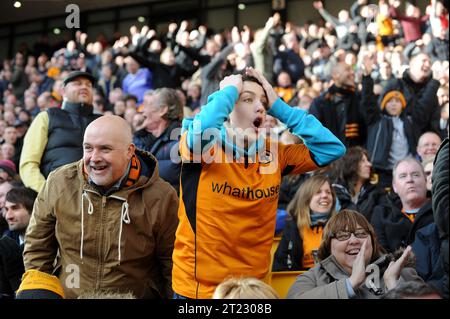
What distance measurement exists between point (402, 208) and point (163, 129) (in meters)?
1.98

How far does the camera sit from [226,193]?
3.46 m

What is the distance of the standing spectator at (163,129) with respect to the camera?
5.34 meters

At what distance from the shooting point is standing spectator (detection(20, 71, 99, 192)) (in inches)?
230

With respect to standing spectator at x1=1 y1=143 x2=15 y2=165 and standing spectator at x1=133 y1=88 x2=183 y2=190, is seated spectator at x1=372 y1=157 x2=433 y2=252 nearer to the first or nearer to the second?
standing spectator at x1=133 y1=88 x2=183 y2=190

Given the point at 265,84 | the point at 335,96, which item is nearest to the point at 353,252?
the point at 265,84

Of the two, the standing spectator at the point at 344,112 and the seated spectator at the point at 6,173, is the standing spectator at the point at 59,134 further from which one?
the standing spectator at the point at 344,112

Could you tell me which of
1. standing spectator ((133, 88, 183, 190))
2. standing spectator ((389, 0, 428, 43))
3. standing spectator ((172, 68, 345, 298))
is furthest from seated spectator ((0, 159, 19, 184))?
standing spectator ((389, 0, 428, 43))

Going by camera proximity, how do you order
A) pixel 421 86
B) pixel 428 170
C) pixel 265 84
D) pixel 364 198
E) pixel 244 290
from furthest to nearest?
1. pixel 421 86
2. pixel 364 198
3. pixel 428 170
4. pixel 265 84
5. pixel 244 290

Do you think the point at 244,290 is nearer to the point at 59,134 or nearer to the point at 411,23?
the point at 59,134

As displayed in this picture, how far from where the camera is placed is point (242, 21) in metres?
18.5

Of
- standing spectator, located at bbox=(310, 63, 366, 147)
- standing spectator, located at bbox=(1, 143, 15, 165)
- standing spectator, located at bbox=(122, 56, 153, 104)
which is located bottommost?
standing spectator, located at bbox=(1, 143, 15, 165)

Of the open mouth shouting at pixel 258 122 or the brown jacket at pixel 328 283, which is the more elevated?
the open mouth shouting at pixel 258 122

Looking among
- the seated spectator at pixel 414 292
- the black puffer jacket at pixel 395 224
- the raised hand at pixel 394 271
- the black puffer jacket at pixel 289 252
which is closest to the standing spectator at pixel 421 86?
the black puffer jacket at pixel 395 224

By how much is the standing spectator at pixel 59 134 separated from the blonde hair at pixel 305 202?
1.82m
